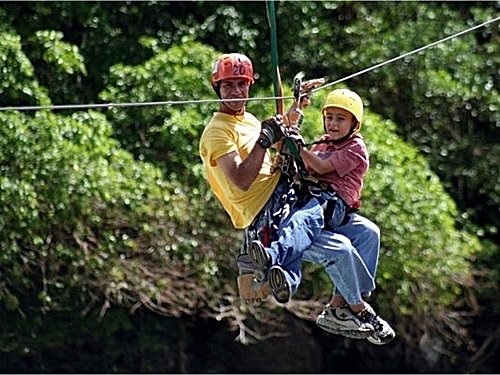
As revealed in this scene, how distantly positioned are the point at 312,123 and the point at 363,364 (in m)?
3.36

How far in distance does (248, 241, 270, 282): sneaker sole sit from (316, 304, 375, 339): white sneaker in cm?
56

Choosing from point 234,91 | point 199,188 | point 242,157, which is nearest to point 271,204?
point 242,157

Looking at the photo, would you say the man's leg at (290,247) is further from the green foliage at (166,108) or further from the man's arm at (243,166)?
the green foliage at (166,108)

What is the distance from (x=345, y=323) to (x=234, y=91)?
3.72ft

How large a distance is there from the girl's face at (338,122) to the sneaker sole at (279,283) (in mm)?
650

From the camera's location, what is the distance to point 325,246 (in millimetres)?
6066

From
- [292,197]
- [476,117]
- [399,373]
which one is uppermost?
[292,197]

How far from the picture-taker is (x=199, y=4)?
462 inches

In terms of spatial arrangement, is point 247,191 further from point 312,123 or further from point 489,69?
point 489,69

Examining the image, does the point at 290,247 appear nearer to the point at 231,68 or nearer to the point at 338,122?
the point at 338,122

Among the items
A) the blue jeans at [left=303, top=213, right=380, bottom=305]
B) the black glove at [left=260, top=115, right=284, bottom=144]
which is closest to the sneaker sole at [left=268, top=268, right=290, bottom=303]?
the blue jeans at [left=303, top=213, right=380, bottom=305]

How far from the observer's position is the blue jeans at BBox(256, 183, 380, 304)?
588cm

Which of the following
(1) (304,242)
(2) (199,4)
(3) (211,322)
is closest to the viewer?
(1) (304,242)

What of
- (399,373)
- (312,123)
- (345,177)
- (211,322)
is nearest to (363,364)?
(399,373)
